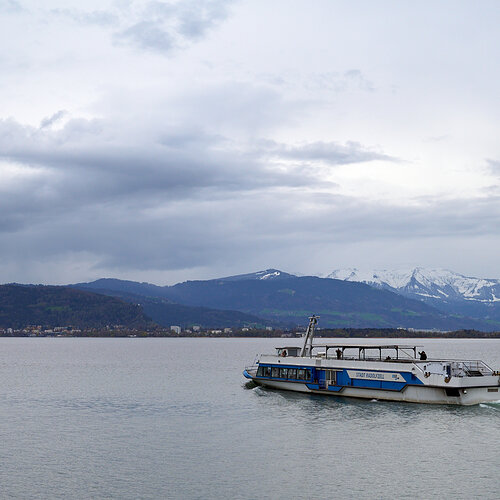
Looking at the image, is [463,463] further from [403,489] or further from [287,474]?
[287,474]

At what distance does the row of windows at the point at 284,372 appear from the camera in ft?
290

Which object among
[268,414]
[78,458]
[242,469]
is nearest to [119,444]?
[78,458]

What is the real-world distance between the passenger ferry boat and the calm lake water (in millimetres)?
1549

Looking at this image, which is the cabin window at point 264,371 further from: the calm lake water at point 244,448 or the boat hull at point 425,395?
the boat hull at point 425,395

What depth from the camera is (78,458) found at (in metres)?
53.5

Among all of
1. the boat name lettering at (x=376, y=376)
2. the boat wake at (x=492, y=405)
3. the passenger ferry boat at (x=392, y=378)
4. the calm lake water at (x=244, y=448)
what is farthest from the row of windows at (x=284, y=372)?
the boat wake at (x=492, y=405)

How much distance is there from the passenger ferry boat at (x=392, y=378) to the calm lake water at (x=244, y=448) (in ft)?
5.08

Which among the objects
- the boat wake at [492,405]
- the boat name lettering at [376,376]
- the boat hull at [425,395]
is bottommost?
the boat wake at [492,405]

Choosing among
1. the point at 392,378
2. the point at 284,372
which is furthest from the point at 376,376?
the point at 284,372

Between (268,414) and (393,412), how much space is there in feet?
44.7

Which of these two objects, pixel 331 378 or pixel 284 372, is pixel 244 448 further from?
pixel 284 372

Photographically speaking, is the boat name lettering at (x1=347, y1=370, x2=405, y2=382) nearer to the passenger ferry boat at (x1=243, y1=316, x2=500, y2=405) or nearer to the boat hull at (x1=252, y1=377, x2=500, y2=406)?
the passenger ferry boat at (x1=243, y1=316, x2=500, y2=405)

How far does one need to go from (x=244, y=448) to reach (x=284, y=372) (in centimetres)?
3522

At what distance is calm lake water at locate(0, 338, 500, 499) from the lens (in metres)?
44.9
